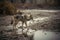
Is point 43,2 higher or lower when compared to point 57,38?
lower

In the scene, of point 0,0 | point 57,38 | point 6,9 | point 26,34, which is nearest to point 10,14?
point 6,9

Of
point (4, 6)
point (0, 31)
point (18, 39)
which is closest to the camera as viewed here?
point (18, 39)

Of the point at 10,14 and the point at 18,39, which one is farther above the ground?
the point at 18,39

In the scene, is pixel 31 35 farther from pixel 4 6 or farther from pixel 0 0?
pixel 0 0

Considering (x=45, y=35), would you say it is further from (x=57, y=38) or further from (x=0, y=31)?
(x=0, y=31)

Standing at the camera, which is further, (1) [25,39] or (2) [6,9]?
(2) [6,9]

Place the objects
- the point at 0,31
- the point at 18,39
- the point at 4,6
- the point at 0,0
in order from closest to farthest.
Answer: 1. the point at 18,39
2. the point at 0,31
3. the point at 4,6
4. the point at 0,0

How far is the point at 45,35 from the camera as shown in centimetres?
555

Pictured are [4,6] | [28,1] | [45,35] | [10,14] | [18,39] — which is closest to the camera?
[18,39]

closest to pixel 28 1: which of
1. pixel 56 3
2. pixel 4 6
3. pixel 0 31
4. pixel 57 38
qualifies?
pixel 56 3

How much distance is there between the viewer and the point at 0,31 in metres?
6.18

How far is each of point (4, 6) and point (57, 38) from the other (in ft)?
24.2

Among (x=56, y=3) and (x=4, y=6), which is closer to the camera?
(x=4, y=6)

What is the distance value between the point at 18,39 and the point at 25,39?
235 mm
